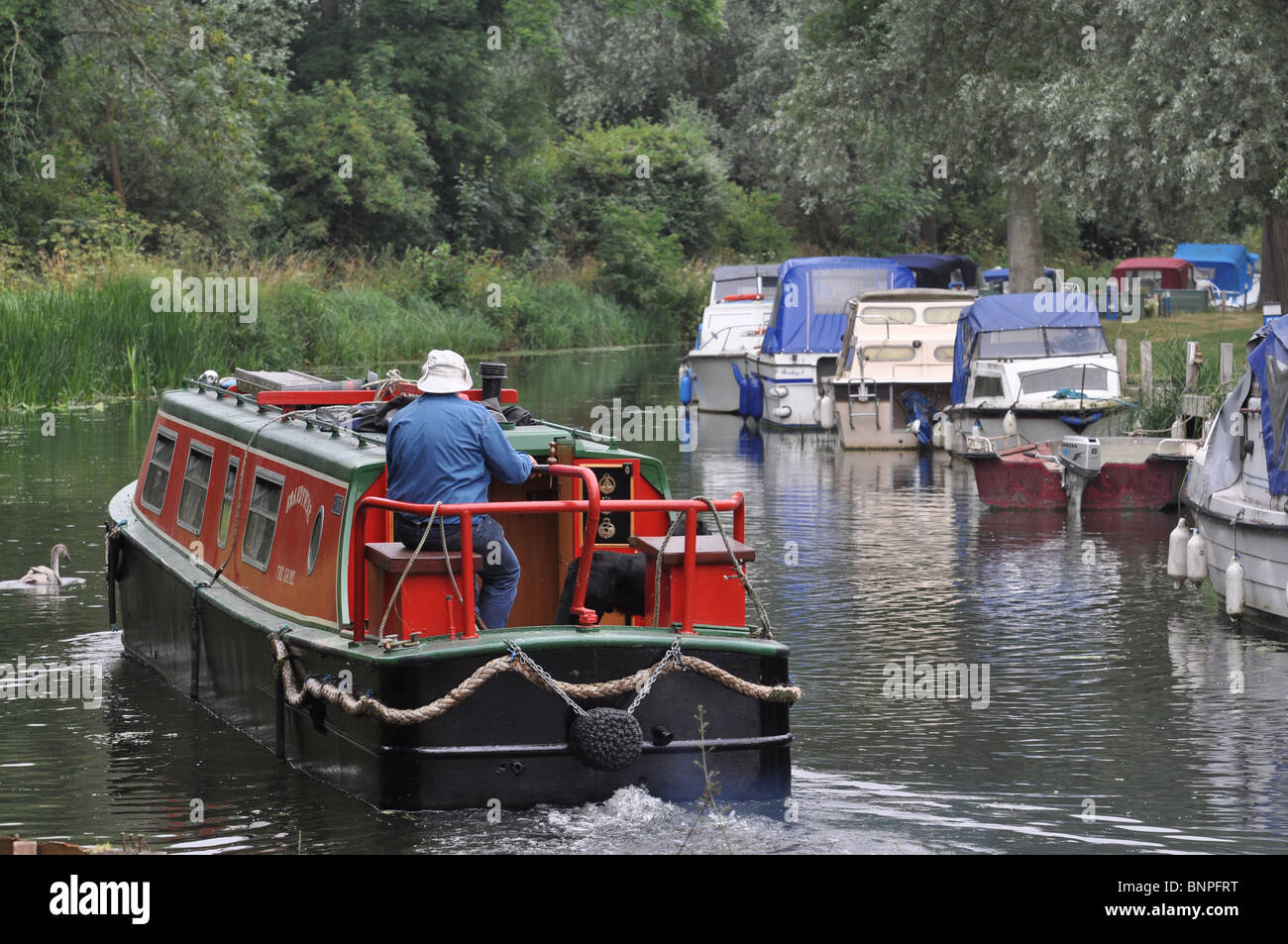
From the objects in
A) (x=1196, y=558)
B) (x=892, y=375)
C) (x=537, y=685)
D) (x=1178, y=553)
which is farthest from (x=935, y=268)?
(x=537, y=685)

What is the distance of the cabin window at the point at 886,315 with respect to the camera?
29750mm

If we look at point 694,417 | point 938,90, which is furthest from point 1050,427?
point 938,90

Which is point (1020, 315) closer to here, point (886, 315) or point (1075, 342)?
point (1075, 342)

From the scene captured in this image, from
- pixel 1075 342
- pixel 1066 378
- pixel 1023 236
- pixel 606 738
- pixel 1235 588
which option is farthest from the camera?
pixel 1023 236

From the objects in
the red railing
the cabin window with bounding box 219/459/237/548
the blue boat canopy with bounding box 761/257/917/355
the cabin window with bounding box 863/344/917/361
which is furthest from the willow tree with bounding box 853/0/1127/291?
the red railing

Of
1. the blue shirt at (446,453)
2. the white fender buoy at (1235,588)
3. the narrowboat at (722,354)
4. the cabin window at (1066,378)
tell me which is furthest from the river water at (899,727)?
the narrowboat at (722,354)

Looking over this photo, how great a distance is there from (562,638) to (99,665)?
18.8 ft

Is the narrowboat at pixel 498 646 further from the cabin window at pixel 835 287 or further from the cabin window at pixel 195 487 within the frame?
the cabin window at pixel 835 287

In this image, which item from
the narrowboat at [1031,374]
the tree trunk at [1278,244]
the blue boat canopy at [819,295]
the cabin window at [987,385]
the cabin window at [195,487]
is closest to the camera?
the cabin window at [195,487]

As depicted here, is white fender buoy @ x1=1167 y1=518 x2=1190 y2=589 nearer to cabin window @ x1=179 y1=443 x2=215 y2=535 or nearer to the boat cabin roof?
cabin window @ x1=179 y1=443 x2=215 y2=535

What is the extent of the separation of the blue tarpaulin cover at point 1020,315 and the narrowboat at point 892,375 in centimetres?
181

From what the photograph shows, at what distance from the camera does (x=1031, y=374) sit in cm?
2531

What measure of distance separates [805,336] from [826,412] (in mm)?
2475

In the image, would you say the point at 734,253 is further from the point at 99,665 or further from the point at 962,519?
the point at 99,665
